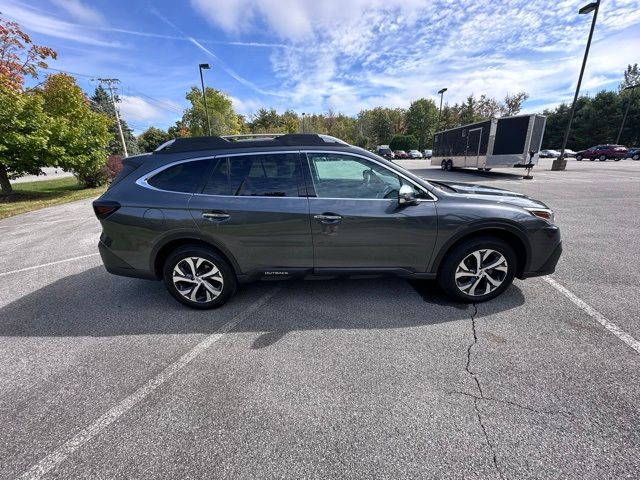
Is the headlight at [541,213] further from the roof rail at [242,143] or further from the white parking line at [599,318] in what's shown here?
the roof rail at [242,143]

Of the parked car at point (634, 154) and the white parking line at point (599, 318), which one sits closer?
the white parking line at point (599, 318)

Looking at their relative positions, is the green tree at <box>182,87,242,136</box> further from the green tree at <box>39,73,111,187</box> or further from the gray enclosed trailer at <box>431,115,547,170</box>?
the gray enclosed trailer at <box>431,115,547,170</box>

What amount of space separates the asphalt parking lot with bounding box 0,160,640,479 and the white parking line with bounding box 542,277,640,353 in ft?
0.06

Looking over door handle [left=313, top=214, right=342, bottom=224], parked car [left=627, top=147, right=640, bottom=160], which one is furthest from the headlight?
parked car [left=627, top=147, right=640, bottom=160]

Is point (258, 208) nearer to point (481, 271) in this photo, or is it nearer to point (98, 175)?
point (481, 271)

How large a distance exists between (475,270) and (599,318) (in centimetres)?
123

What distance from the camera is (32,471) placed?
167cm

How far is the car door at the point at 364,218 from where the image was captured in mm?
2947

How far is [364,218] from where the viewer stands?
116 inches

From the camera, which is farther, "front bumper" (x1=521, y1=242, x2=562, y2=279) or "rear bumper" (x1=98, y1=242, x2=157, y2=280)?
"rear bumper" (x1=98, y1=242, x2=157, y2=280)

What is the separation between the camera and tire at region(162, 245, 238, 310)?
10.3 ft

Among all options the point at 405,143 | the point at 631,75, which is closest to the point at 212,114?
the point at 405,143

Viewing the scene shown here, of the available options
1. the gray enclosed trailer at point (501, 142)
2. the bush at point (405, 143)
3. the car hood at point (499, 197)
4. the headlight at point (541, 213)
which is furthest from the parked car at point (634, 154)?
the headlight at point (541, 213)

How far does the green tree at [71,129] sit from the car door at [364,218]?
14.0 metres
